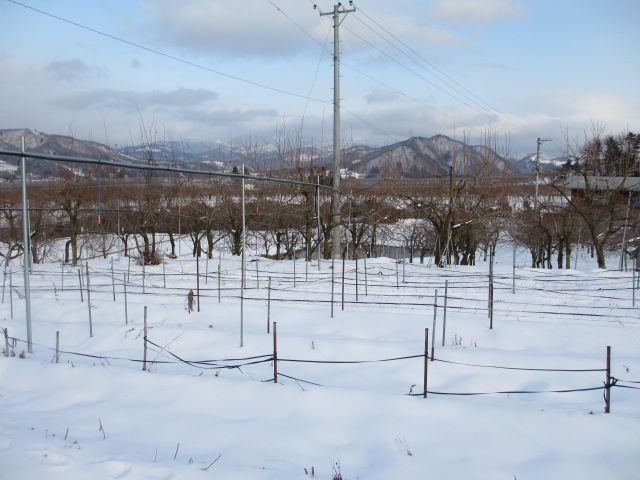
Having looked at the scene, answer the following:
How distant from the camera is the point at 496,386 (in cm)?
632

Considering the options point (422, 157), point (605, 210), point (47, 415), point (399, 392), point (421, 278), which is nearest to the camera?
point (47, 415)

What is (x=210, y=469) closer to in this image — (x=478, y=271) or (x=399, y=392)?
(x=399, y=392)

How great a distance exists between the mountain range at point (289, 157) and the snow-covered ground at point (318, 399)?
12197 millimetres

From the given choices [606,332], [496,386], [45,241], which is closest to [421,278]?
[606,332]

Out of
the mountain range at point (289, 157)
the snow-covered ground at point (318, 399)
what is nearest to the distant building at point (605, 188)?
the mountain range at point (289, 157)

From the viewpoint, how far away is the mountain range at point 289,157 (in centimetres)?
2128

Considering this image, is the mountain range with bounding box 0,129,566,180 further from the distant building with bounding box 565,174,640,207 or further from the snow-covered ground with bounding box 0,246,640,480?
the snow-covered ground with bounding box 0,246,640,480

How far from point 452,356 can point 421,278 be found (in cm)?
769

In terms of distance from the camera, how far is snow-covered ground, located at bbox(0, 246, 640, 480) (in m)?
4.21

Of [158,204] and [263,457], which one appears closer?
[263,457]

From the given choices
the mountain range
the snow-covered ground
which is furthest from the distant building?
the snow-covered ground

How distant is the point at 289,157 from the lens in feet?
75.3

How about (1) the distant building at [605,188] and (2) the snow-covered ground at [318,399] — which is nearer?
(2) the snow-covered ground at [318,399]

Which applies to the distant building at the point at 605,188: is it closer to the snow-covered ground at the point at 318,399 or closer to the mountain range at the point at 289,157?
the mountain range at the point at 289,157
